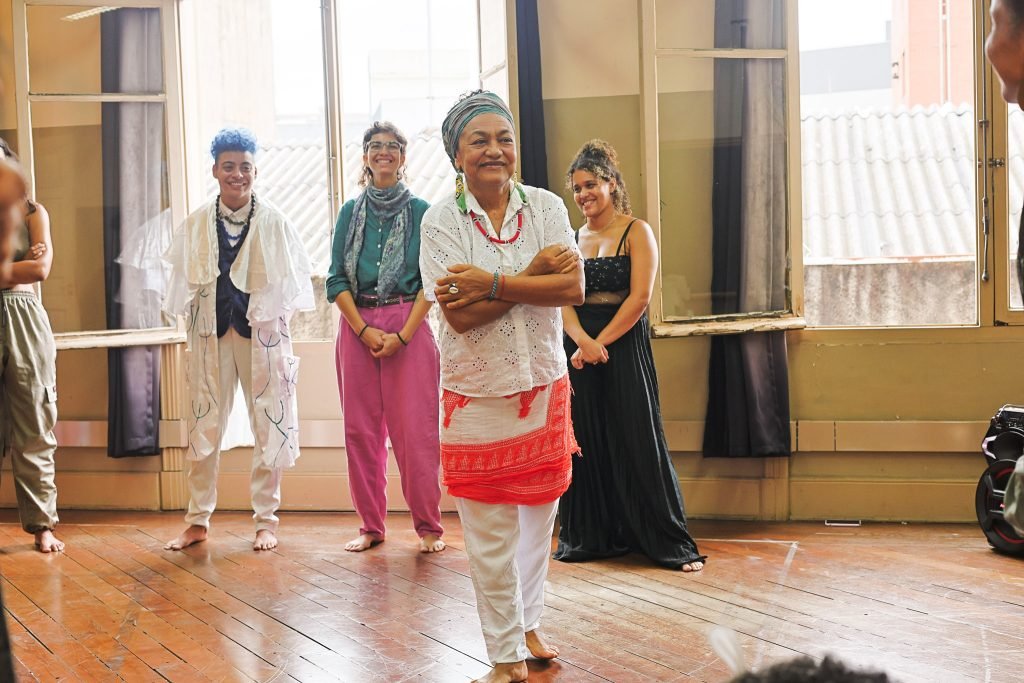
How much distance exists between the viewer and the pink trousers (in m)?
4.44

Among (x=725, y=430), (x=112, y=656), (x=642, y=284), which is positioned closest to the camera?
(x=112, y=656)

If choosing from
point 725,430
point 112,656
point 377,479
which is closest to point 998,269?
point 725,430

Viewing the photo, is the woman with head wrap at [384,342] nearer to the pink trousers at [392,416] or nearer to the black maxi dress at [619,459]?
the pink trousers at [392,416]

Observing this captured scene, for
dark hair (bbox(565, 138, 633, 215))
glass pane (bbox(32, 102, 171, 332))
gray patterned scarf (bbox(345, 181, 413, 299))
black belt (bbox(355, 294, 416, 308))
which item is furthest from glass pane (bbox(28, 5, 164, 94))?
dark hair (bbox(565, 138, 633, 215))

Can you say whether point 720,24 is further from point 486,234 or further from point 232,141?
point 486,234

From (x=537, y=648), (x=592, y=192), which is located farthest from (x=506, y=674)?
(x=592, y=192)

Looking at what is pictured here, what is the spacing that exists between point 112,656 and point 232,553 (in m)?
1.28

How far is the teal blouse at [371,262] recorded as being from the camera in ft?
14.7

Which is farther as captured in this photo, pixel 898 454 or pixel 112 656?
pixel 898 454

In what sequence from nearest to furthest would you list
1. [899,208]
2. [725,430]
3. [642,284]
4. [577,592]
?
1. [577,592]
2. [642,284]
3. [725,430]
4. [899,208]

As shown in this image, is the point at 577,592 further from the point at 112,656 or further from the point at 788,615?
the point at 112,656

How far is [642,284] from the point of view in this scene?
160 inches

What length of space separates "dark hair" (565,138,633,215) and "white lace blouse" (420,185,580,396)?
121 cm

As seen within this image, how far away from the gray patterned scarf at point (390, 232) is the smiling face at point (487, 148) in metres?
1.67
